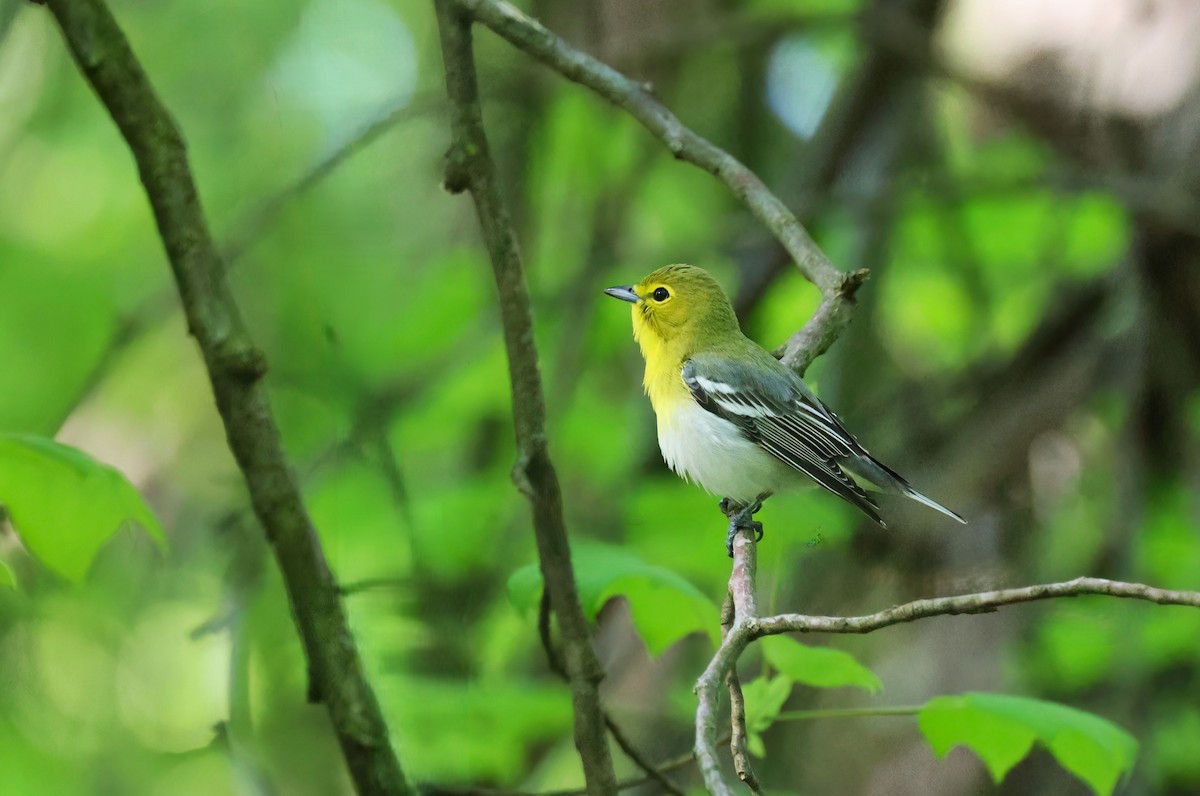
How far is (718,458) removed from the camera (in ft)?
13.0

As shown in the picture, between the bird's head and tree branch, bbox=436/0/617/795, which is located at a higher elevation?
the bird's head

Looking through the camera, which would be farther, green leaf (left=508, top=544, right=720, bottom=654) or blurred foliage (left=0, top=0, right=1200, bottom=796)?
blurred foliage (left=0, top=0, right=1200, bottom=796)

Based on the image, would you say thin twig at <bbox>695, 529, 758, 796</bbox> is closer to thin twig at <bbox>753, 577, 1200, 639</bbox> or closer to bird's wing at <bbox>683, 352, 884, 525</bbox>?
thin twig at <bbox>753, 577, 1200, 639</bbox>

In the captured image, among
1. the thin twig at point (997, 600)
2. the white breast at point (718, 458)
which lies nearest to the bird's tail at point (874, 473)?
the white breast at point (718, 458)

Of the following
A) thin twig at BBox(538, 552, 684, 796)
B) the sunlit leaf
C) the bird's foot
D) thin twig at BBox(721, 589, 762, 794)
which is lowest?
thin twig at BBox(721, 589, 762, 794)

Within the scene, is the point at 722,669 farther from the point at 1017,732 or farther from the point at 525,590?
the point at 1017,732

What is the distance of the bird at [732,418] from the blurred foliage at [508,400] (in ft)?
0.96

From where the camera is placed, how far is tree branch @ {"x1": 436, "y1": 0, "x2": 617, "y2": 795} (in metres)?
2.38

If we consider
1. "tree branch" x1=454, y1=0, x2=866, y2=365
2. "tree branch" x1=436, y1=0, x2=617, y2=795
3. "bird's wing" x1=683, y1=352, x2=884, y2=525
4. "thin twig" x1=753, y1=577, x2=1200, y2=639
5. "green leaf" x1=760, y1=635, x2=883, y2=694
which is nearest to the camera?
"thin twig" x1=753, y1=577, x2=1200, y2=639

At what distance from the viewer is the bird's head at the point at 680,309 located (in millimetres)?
4469

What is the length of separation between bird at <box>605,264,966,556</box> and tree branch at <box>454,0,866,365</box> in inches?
17.8

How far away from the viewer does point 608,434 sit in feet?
18.0

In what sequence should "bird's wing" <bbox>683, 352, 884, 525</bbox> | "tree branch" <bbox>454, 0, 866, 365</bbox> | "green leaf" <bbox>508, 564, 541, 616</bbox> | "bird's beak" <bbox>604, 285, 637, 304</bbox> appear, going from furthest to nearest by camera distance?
1. "bird's beak" <bbox>604, 285, 637, 304</bbox>
2. "bird's wing" <bbox>683, 352, 884, 525</bbox>
3. "tree branch" <bbox>454, 0, 866, 365</bbox>
4. "green leaf" <bbox>508, 564, 541, 616</bbox>

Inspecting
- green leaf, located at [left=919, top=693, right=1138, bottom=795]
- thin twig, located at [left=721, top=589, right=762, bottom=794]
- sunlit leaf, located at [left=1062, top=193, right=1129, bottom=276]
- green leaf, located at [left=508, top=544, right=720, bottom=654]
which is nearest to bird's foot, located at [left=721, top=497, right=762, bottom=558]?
green leaf, located at [left=508, top=544, right=720, bottom=654]
